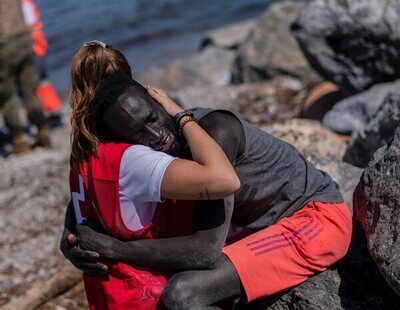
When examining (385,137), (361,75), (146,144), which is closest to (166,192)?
(146,144)

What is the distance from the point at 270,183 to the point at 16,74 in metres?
5.57

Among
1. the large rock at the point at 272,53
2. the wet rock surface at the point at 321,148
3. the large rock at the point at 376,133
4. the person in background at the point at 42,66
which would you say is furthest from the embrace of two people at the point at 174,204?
the large rock at the point at 272,53

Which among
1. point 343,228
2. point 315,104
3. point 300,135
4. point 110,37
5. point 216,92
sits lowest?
point 110,37

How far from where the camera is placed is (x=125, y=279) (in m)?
2.95

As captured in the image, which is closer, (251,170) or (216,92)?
(251,170)

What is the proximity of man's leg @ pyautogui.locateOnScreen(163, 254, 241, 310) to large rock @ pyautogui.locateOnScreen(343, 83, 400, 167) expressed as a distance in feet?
5.57

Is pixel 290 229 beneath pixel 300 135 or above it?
above

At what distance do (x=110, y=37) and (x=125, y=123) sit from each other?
15270 millimetres

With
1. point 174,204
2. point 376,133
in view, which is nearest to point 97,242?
point 174,204

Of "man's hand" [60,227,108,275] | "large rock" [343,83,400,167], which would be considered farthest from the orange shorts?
"large rock" [343,83,400,167]

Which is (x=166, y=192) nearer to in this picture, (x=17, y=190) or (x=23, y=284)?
(x=23, y=284)

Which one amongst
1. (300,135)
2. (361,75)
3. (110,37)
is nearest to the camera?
(300,135)

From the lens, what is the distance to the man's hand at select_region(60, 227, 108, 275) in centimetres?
298

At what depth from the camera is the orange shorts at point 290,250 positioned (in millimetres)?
2957
